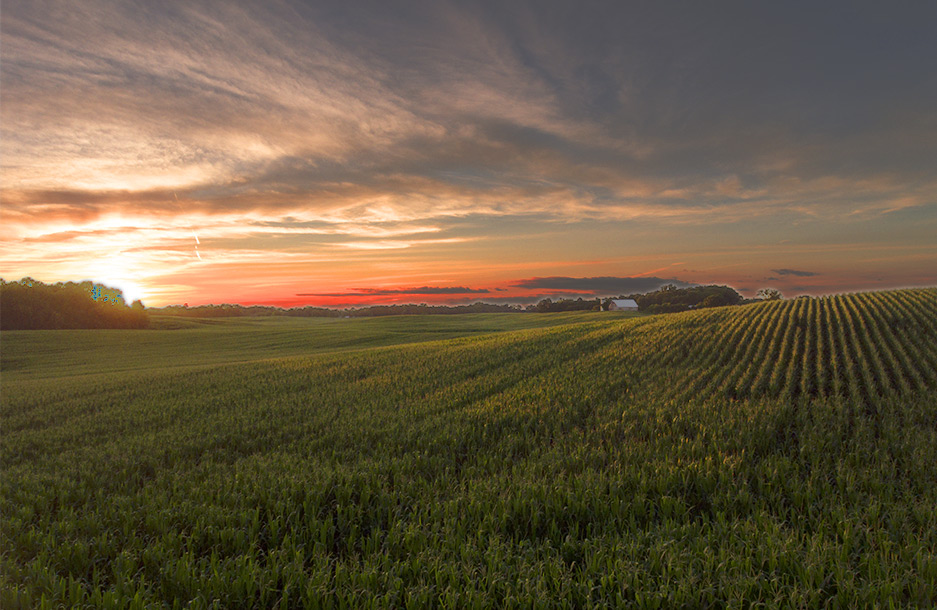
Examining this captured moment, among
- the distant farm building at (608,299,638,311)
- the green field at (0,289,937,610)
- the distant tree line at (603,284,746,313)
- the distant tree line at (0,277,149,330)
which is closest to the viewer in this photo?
the green field at (0,289,937,610)

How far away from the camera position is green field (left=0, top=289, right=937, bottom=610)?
4879 millimetres

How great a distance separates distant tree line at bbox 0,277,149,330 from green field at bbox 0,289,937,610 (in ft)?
232

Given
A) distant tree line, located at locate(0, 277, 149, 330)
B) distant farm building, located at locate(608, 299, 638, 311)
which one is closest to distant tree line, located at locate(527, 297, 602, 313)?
distant farm building, located at locate(608, 299, 638, 311)

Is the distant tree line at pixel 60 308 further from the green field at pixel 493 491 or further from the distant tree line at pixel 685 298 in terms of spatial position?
the distant tree line at pixel 685 298

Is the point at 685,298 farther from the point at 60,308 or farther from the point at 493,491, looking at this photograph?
the point at 60,308

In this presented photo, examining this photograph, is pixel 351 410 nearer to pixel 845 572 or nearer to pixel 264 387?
pixel 264 387

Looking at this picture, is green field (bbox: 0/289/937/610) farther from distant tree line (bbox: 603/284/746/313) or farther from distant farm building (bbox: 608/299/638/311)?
distant farm building (bbox: 608/299/638/311)

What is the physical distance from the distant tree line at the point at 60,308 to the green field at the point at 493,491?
2779 inches

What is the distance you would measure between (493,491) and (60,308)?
317ft

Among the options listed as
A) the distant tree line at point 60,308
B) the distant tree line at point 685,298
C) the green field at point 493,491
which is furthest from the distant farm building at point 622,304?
the distant tree line at point 60,308

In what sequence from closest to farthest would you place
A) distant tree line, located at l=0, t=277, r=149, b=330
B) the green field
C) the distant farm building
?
the green field → distant tree line, located at l=0, t=277, r=149, b=330 → the distant farm building

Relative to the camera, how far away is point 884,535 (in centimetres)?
564

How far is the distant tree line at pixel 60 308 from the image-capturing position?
68081mm

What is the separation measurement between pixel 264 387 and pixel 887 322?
3769 cm
